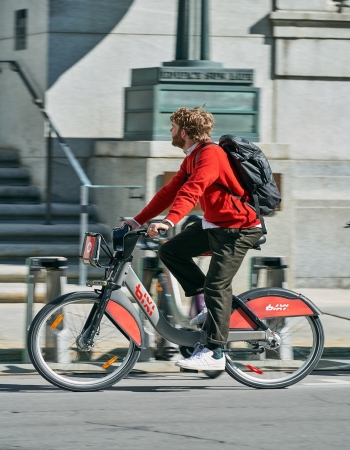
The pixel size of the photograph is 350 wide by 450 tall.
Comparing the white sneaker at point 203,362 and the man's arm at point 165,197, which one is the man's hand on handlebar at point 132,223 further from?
the white sneaker at point 203,362

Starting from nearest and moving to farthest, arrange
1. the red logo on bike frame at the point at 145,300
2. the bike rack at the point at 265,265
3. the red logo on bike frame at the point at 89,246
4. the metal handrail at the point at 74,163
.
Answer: the red logo on bike frame at the point at 89,246
the red logo on bike frame at the point at 145,300
the bike rack at the point at 265,265
the metal handrail at the point at 74,163

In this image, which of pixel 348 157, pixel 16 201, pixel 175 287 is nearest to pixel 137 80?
pixel 16 201

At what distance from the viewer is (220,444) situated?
16.5 feet

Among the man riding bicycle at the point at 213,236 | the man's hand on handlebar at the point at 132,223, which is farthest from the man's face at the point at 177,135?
the man's hand on handlebar at the point at 132,223

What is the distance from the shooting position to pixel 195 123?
6277 millimetres

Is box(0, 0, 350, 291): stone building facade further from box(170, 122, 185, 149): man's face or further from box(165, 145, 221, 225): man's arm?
box(165, 145, 221, 225): man's arm

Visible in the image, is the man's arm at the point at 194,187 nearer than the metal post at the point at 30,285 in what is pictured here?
Yes

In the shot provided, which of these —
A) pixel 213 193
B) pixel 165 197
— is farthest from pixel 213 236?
pixel 165 197

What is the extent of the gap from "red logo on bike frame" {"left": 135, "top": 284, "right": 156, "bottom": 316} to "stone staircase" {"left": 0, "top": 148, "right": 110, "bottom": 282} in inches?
174

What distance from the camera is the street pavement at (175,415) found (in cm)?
507

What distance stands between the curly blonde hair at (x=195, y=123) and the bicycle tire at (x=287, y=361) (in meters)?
1.36

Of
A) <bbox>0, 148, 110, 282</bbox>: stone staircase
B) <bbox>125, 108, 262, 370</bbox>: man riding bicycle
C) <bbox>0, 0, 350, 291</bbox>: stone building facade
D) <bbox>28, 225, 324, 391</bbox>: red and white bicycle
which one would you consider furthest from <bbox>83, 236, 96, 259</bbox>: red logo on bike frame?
<bbox>0, 0, 350, 291</bbox>: stone building facade

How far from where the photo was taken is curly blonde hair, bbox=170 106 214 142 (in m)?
6.27

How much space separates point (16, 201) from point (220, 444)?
7388 millimetres
